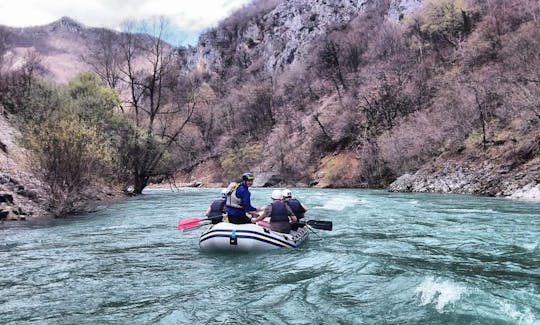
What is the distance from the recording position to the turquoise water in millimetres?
6352

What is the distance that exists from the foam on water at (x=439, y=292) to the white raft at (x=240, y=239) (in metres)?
4.02

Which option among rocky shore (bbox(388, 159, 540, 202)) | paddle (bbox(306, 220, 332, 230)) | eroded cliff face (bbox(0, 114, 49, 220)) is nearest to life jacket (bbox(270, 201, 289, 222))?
paddle (bbox(306, 220, 332, 230))

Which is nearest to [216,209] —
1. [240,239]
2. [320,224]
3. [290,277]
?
[240,239]

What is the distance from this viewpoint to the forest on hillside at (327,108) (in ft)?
78.4

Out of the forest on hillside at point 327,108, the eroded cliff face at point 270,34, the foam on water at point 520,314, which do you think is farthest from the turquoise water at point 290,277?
the eroded cliff face at point 270,34

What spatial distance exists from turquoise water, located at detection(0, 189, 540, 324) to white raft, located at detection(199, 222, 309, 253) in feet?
0.89

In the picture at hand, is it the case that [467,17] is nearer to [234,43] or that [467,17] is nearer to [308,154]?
[308,154]

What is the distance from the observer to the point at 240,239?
10531 mm

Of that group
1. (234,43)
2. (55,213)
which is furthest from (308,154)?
(234,43)

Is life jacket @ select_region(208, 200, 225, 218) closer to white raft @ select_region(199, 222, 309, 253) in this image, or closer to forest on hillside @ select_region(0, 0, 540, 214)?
white raft @ select_region(199, 222, 309, 253)

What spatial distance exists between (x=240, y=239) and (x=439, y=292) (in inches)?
189

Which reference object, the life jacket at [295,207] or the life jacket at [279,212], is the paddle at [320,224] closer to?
the life jacket at [295,207]

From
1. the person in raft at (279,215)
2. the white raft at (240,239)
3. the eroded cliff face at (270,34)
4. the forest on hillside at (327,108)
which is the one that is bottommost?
the white raft at (240,239)

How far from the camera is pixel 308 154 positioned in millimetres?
50125
